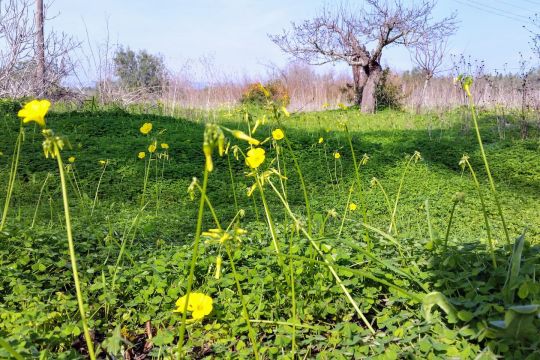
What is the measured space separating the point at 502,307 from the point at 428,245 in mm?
384

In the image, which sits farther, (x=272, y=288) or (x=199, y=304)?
(x=272, y=288)

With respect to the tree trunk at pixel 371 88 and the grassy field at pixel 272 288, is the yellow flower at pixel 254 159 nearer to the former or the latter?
the grassy field at pixel 272 288

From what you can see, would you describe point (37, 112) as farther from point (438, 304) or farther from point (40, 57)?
point (40, 57)

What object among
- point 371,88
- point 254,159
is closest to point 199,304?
point 254,159

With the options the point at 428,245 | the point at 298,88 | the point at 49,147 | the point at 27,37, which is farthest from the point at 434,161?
the point at 298,88

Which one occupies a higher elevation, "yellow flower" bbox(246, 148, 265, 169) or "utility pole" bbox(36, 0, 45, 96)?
"utility pole" bbox(36, 0, 45, 96)

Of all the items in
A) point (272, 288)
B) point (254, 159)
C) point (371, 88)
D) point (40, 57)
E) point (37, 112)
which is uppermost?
point (40, 57)

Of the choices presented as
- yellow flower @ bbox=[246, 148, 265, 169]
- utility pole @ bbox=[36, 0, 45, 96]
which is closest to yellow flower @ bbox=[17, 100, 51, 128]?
yellow flower @ bbox=[246, 148, 265, 169]

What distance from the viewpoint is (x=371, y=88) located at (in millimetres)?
12922

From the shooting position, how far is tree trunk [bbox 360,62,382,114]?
41.9 ft

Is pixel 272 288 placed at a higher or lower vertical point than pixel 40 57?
lower

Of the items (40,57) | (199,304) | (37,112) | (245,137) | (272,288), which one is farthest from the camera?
(40,57)

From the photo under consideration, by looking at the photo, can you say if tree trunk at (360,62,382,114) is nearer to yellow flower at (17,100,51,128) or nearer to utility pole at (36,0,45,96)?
utility pole at (36,0,45,96)

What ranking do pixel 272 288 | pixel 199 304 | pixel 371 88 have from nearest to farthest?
1. pixel 199 304
2. pixel 272 288
3. pixel 371 88
